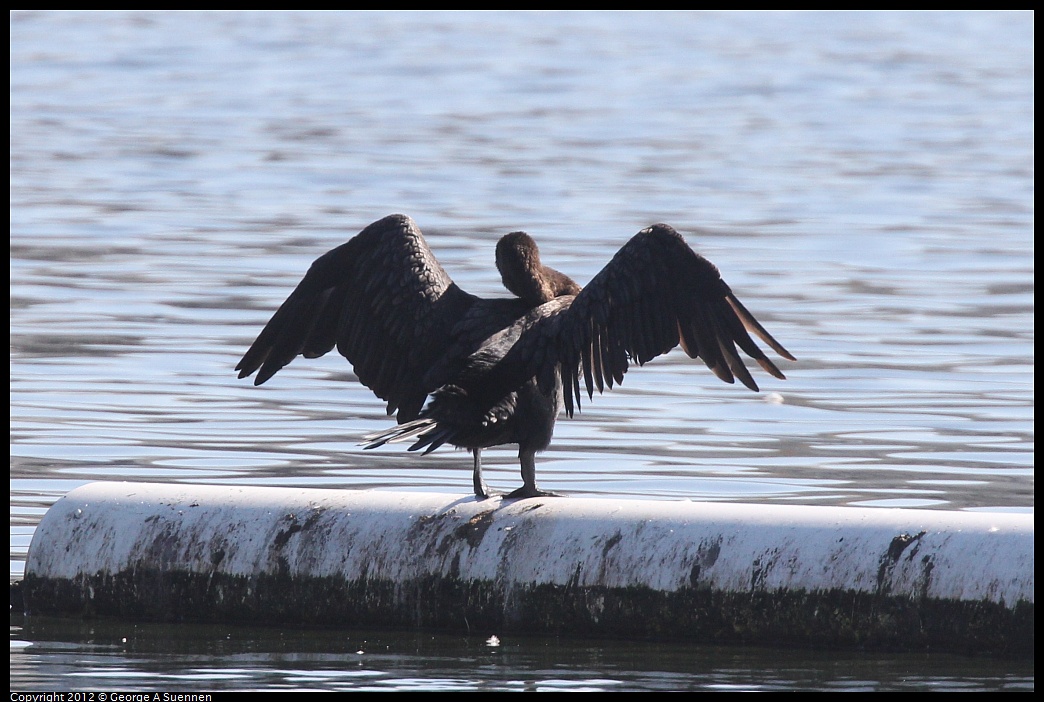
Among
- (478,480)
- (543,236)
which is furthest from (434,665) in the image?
(543,236)

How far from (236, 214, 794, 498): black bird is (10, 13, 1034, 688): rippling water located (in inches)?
50.2

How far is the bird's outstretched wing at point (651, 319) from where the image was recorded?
23.1ft

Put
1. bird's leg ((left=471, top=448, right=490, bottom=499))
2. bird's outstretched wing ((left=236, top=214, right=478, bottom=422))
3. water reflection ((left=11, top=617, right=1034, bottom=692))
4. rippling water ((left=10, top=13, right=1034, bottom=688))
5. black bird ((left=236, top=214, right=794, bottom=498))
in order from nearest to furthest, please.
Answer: water reflection ((left=11, top=617, right=1034, bottom=692)) < black bird ((left=236, top=214, right=794, bottom=498)) < bird's leg ((left=471, top=448, right=490, bottom=499)) < bird's outstretched wing ((left=236, top=214, right=478, bottom=422)) < rippling water ((left=10, top=13, right=1034, bottom=688))

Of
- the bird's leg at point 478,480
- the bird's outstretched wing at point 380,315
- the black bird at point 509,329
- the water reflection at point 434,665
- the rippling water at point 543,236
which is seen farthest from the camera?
the rippling water at point 543,236

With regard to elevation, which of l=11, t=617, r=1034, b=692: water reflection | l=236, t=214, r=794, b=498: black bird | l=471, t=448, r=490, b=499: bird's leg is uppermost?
l=236, t=214, r=794, b=498: black bird

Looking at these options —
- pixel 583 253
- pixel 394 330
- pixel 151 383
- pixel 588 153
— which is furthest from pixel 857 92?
pixel 394 330

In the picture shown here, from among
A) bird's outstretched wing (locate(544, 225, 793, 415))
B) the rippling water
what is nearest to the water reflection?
the rippling water

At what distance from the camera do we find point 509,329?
7.19m

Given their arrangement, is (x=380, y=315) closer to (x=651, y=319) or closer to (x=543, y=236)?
(x=651, y=319)

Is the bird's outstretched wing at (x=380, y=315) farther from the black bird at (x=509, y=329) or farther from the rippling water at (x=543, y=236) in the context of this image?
the rippling water at (x=543, y=236)

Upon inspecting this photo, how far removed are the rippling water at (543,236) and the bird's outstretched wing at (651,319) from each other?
4.39 feet

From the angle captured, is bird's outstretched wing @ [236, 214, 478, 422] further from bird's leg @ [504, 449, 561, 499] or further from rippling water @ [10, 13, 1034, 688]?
rippling water @ [10, 13, 1034, 688]

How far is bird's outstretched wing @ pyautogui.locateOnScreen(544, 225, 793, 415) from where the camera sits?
7.05m

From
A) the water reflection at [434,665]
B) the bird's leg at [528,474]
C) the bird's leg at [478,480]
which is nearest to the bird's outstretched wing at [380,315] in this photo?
the bird's leg at [478,480]
